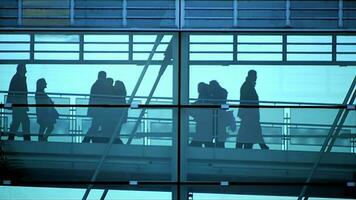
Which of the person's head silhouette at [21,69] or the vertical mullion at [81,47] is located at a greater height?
the vertical mullion at [81,47]

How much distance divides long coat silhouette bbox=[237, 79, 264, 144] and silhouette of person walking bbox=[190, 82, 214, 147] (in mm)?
381

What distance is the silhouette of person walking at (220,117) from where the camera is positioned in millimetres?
9188

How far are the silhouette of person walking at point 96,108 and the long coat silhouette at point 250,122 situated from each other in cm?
177

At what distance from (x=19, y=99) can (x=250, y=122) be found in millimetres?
2981

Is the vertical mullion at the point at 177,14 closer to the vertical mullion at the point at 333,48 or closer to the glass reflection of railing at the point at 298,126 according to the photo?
the glass reflection of railing at the point at 298,126

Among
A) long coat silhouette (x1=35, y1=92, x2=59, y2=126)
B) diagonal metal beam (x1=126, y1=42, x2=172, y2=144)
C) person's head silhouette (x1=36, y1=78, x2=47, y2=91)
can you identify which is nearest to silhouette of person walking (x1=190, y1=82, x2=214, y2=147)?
diagonal metal beam (x1=126, y1=42, x2=172, y2=144)

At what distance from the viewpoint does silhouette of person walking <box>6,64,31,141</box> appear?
30.2ft

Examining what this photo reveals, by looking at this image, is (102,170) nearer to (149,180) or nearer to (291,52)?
(149,180)

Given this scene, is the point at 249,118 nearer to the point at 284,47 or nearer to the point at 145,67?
the point at 284,47

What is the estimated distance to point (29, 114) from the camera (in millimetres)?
9281

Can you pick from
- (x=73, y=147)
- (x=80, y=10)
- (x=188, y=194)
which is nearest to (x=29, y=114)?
(x=73, y=147)

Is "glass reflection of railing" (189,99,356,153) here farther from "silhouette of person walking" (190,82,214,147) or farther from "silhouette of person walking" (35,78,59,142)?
"silhouette of person walking" (35,78,59,142)

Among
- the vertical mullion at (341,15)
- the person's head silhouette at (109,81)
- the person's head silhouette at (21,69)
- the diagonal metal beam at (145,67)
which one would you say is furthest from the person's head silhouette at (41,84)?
the vertical mullion at (341,15)

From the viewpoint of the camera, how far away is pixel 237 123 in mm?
9219
